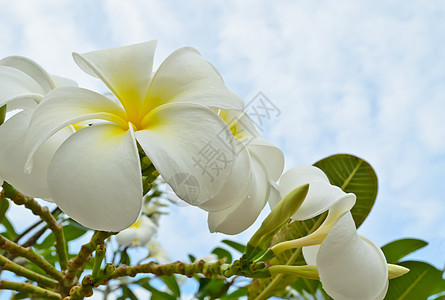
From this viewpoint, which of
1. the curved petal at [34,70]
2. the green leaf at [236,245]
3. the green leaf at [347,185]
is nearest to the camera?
the curved petal at [34,70]

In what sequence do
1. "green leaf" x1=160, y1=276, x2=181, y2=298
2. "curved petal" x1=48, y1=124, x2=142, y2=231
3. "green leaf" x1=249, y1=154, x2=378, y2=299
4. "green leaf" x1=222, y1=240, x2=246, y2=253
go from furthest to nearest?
"green leaf" x1=160, y1=276, x2=181, y2=298 < "green leaf" x1=222, y1=240, x2=246, y2=253 < "green leaf" x1=249, y1=154, x2=378, y2=299 < "curved petal" x1=48, y1=124, x2=142, y2=231

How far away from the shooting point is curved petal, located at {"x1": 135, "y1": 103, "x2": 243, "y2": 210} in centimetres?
44

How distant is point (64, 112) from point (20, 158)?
0.27 feet

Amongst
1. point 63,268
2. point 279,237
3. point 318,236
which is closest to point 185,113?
point 318,236

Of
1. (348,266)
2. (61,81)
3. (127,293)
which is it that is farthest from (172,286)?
(348,266)

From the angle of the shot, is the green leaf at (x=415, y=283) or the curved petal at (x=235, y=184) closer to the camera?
the curved petal at (x=235, y=184)

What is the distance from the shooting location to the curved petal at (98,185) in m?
0.43

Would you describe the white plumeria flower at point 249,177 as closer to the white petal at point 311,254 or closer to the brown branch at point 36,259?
the white petal at point 311,254

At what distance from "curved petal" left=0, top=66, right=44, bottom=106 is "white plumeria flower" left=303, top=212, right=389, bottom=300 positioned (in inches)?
15.0

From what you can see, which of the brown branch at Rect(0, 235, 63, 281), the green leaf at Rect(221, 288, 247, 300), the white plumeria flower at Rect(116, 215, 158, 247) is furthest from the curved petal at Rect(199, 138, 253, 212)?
the white plumeria flower at Rect(116, 215, 158, 247)

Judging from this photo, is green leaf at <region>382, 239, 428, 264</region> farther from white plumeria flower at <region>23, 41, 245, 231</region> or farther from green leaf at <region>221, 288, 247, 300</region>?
white plumeria flower at <region>23, 41, 245, 231</region>

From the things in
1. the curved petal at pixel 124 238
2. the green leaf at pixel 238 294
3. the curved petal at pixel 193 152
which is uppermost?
the curved petal at pixel 193 152

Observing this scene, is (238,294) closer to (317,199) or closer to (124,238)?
(124,238)

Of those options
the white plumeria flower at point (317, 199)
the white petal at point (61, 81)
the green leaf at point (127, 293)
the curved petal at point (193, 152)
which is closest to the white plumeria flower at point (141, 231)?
the green leaf at point (127, 293)
